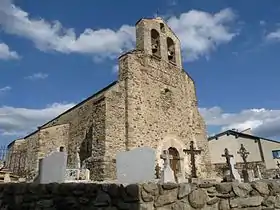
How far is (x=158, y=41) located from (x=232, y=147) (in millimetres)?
15462

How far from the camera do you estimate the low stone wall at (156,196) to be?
339 centimetres

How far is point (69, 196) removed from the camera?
3.96 meters

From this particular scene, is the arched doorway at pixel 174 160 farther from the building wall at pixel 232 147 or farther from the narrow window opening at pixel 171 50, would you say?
the building wall at pixel 232 147

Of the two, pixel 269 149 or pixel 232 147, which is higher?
pixel 232 147

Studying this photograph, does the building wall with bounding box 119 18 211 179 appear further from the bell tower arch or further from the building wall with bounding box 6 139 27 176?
the building wall with bounding box 6 139 27 176

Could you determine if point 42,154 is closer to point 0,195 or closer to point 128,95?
point 128,95

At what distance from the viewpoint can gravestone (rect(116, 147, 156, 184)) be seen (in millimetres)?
4625

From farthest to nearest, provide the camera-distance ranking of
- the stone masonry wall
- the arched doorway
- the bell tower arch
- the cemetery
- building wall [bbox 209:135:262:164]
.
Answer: building wall [bbox 209:135:262:164], the bell tower arch, the arched doorway, the stone masonry wall, the cemetery

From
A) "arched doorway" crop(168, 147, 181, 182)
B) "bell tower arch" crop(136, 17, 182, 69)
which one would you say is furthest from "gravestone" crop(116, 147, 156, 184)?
"bell tower arch" crop(136, 17, 182, 69)

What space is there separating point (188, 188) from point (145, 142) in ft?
38.1

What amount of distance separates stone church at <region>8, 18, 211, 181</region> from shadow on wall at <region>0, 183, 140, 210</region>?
7893 mm

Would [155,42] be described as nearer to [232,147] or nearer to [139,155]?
[139,155]

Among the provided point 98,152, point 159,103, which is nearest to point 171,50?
point 159,103

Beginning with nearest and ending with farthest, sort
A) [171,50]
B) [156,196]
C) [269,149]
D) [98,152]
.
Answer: [156,196] → [98,152] → [171,50] → [269,149]
